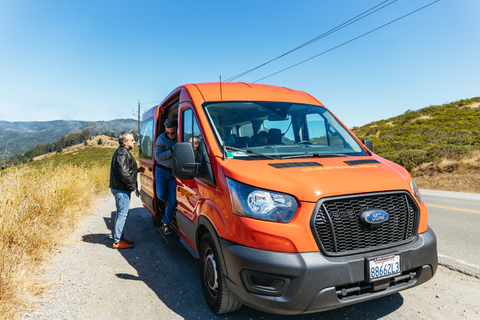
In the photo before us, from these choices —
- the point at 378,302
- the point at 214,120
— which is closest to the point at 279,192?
the point at 214,120

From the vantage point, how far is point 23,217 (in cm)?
482

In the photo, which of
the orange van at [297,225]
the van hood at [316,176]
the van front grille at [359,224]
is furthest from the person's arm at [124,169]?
the van front grille at [359,224]

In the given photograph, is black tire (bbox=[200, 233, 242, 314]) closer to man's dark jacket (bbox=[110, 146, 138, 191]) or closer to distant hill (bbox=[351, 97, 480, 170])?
man's dark jacket (bbox=[110, 146, 138, 191])

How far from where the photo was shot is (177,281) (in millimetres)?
3814

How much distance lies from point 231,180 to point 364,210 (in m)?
1.09

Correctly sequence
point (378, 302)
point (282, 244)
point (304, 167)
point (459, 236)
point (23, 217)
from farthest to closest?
point (459, 236), point (23, 217), point (378, 302), point (304, 167), point (282, 244)

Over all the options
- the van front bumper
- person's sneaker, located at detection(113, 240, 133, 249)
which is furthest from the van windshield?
person's sneaker, located at detection(113, 240, 133, 249)

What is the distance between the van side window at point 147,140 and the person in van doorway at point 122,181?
880mm

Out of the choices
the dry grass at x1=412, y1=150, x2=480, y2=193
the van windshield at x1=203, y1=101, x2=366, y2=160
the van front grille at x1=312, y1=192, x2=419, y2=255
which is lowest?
the dry grass at x1=412, y1=150, x2=480, y2=193

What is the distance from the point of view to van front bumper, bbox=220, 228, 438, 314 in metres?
2.26

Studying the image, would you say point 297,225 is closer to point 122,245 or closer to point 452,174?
point 122,245

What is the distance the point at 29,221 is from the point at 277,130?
13.2ft

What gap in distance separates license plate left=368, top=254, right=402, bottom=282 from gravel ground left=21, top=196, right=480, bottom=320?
2.23 feet

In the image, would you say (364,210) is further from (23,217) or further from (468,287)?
(23,217)
